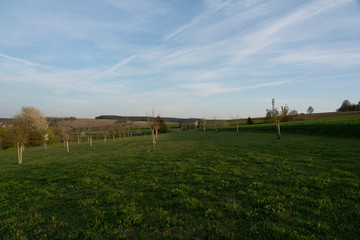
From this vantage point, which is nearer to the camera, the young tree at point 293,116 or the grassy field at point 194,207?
the grassy field at point 194,207

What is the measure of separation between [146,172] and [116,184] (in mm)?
2597

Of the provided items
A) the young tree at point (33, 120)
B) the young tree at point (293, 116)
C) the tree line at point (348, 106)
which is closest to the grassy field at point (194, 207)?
the young tree at point (33, 120)

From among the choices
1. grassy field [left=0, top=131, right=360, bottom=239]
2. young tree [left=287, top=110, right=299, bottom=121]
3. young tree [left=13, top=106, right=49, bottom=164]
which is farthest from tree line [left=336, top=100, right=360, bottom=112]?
young tree [left=13, top=106, right=49, bottom=164]

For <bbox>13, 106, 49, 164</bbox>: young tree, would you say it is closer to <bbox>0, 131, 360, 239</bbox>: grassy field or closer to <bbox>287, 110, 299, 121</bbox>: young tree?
<bbox>0, 131, 360, 239</bbox>: grassy field

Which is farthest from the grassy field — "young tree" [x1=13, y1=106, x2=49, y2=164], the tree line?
the tree line

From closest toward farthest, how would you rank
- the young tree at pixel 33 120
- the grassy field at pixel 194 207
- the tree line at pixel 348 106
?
the grassy field at pixel 194 207, the young tree at pixel 33 120, the tree line at pixel 348 106

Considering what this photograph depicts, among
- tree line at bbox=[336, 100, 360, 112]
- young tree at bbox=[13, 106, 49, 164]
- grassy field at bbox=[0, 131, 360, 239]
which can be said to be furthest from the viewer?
tree line at bbox=[336, 100, 360, 112]

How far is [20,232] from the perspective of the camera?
5.14 metres

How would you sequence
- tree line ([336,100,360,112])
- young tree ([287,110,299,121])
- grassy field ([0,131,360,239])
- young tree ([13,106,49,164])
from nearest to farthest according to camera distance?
grassy field ([0,131,360,239]) < young tree ([13,106,49,164]) < young tree ([287,110,299,121]) < tree line ([336,100,360,112])

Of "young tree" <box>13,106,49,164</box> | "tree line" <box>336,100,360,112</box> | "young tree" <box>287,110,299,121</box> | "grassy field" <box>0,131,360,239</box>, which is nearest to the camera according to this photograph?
"grassy field" <box>0,131,360,239</box>

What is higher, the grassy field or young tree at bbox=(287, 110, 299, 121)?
young tree at bbox=(287, 110, 299, 121)

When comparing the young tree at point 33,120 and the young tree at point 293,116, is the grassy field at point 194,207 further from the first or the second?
the young tree at point 293,116

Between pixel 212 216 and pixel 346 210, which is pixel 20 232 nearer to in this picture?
pixel 212 216

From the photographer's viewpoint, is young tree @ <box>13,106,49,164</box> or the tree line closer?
young tree @ <box>13,106,49,164</box>
